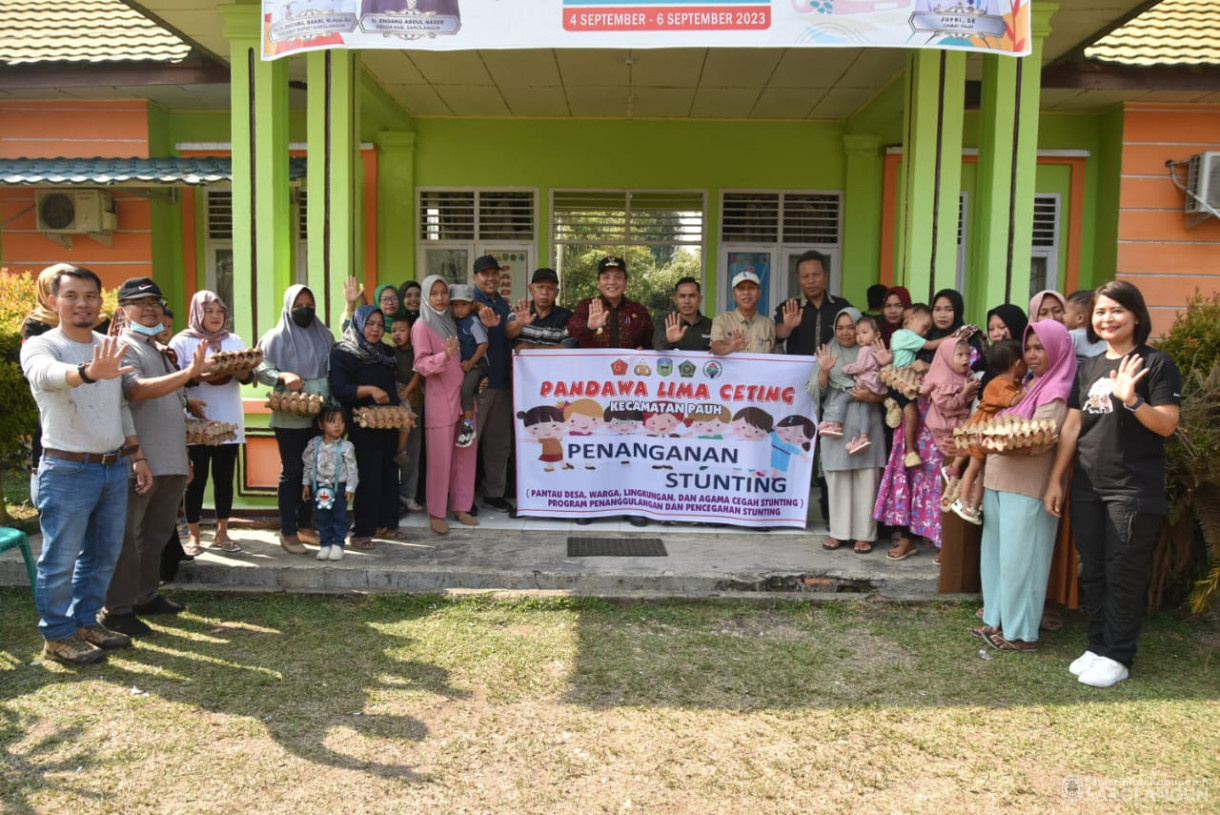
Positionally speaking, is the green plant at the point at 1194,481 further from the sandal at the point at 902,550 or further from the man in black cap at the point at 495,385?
the man in black cap at the point at 495,385

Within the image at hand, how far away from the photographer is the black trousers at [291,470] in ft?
17.4

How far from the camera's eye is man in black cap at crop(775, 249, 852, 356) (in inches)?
240

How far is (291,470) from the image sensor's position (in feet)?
17.6

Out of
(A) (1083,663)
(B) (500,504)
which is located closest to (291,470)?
(B) (500,504)

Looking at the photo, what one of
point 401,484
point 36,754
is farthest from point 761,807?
point 401,484

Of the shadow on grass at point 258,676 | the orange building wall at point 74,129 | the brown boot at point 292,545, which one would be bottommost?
the shadow on grass at point 258,676

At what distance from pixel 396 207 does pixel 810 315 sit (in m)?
5.61

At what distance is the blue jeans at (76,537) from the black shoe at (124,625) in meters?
0.16

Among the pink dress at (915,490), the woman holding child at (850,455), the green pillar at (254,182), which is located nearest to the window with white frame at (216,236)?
the green pillar at (254,182)

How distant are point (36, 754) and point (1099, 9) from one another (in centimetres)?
766

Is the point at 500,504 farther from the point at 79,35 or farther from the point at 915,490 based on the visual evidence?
the point at 79,35

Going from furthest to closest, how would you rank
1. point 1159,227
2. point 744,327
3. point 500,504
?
point 1159,227
point 500,504
point 744,327

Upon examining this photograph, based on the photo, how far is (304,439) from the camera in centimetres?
538

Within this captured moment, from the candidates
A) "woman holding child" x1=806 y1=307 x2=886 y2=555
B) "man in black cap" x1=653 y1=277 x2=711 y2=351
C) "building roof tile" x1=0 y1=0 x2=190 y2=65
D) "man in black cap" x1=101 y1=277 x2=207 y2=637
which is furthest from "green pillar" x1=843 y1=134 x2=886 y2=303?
"man in black cap" x1=101 y1=277 x2=207 y2=637
